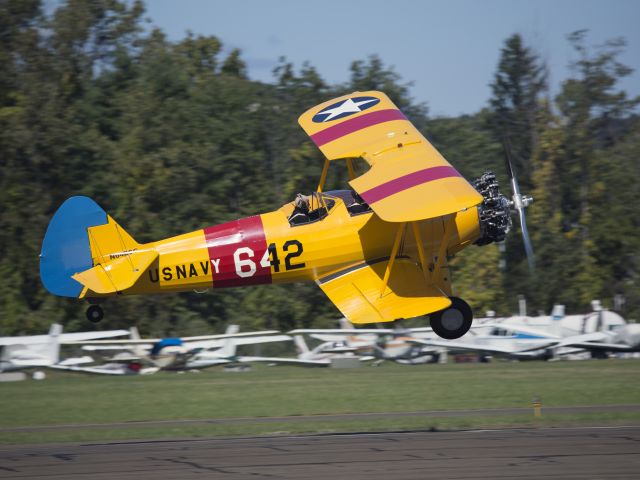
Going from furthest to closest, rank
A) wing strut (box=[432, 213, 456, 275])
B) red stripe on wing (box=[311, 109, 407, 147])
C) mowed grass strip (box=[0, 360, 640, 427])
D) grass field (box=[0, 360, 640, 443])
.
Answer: mowed grass strip (box=[0, 360, 640, 427]) → grass field (box=[0, 360, 640, 443]) → red stripe on wing (box=[311, 109, 407, 147]) → wing strut (box=[432, 213, 456, 275])

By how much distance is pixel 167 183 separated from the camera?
37250 mm

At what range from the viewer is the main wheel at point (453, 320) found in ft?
45.7

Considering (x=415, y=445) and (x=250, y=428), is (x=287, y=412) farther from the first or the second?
(x=415, y=445)

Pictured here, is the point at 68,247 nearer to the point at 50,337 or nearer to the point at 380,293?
the point at 380,293

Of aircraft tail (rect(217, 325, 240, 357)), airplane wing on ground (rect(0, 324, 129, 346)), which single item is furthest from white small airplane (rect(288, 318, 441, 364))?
airplane wing on ground (rect(0, 324, 129, 346))

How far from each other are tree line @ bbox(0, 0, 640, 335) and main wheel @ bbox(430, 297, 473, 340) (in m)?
20.6

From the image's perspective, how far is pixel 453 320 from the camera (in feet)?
45.8

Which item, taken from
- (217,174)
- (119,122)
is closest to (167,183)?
(217,174)

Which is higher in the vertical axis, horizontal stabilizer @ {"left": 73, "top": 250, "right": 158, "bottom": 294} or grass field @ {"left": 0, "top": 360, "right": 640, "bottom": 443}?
horizontal stabilizer @ {"left": 73, "top": 250, "right": 158, "bottom": 294}

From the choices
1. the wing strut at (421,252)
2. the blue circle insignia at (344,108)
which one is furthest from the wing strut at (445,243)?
the blue circle insignia at (344,108)

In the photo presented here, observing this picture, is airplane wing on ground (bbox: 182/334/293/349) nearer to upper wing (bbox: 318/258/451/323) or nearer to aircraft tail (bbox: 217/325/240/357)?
aircraft tail (bbox: 217/325/240/357)

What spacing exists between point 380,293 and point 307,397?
29.1 ft

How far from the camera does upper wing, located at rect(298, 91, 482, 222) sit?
1222 cm

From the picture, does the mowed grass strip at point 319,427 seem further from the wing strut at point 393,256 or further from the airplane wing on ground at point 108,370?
the airplane wing on ground at point 108,370
